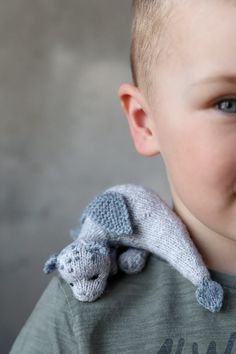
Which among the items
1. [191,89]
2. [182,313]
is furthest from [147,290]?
[191,89]

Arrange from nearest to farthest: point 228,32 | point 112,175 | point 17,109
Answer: point 228,32 < point 17,109 < point 112,175

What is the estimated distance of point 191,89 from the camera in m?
0.60

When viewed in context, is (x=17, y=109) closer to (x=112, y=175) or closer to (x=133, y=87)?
(x=112, y=175)

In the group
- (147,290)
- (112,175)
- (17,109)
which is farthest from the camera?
(112,175)

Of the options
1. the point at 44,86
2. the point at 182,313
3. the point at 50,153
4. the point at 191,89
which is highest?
the point at 44,86

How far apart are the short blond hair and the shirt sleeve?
25 cm

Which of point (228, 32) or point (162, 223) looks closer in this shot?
point (228, 32)

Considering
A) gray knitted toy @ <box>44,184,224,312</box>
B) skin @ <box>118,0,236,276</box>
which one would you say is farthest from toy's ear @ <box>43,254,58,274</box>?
skin @ <box>118,0,236,276</box>

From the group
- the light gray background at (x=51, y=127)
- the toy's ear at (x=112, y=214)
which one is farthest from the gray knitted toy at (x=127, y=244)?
the light gray background at (x=51, y=127)

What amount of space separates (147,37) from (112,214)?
0.21 metres

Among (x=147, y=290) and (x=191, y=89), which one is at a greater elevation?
(x=191, y=89)

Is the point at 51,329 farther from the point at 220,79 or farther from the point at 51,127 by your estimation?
the point at 51,127

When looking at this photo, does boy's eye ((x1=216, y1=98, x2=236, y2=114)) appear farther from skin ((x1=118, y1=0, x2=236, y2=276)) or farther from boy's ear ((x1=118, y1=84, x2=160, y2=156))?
boy's ear ((x1=118, y1=84, x2=160, y2=156))

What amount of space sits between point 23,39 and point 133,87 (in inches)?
22.5
